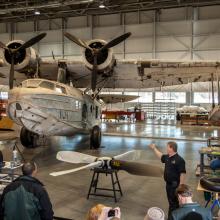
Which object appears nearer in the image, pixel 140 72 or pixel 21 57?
pixel 21 57

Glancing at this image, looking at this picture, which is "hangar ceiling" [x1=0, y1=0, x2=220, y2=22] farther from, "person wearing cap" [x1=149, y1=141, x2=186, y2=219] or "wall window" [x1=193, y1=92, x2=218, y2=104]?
"person wearing cap" [x1=149, y1=141, x2=186, y2=219]

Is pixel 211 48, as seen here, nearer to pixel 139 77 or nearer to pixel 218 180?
pixel 139 77

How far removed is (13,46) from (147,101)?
23876 millimetres

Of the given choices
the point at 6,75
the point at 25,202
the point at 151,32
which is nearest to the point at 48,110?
the point at 25,202

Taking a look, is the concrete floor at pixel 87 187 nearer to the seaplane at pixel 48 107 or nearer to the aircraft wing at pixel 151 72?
the seaplane at pixel 48 107

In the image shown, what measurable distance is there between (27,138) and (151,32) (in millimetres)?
17995

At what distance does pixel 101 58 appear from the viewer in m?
11.2

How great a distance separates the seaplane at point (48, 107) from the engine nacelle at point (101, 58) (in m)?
0.25

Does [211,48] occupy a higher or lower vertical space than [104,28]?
lower

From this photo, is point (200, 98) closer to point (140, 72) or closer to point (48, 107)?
point (140, 72)

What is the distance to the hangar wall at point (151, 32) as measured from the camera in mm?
24656

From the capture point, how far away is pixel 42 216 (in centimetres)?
311

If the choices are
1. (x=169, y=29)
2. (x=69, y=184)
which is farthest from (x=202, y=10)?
(x=69, y=184)

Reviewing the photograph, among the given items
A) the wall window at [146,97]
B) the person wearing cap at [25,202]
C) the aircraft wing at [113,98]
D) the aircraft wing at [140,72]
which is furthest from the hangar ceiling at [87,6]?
the person wearing cap at [25,202]
